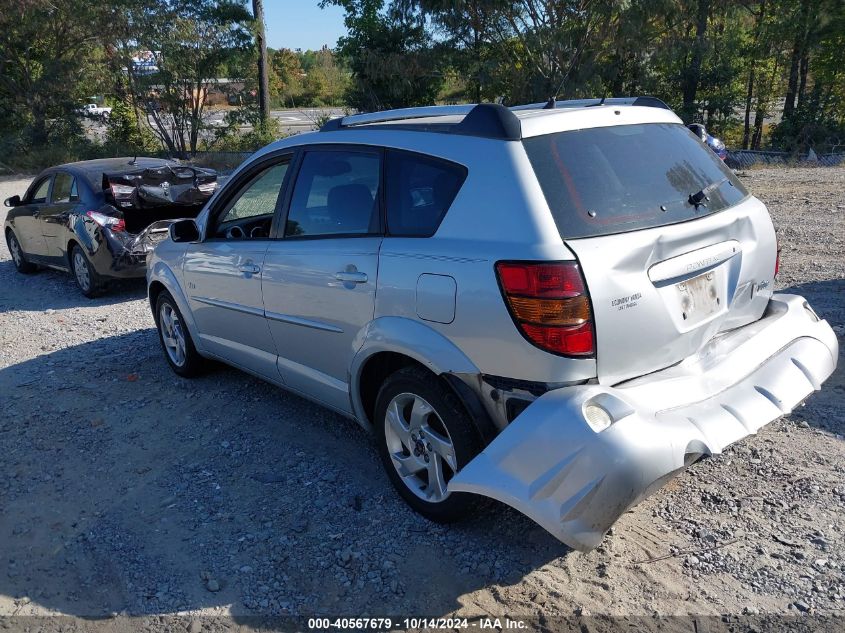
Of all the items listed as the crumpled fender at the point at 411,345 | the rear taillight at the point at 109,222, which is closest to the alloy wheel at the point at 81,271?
the rear taillight at the point at 109,222

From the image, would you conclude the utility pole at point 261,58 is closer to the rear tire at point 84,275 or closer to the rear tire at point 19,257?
the rear tire at point 19,257

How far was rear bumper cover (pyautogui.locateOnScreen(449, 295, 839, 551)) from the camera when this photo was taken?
272cm

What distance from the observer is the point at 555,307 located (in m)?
2.90

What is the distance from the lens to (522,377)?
302 centimetres

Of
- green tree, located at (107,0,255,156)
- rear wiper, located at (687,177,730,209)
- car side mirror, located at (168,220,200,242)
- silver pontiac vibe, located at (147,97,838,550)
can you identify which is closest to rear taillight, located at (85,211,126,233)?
car side mirror, located at (168,220,200,242)

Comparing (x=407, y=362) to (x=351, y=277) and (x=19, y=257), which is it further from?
(x=19, y=257)

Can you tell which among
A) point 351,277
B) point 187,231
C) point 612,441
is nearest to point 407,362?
point 351,277

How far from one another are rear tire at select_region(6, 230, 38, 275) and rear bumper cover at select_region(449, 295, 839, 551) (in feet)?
31.5

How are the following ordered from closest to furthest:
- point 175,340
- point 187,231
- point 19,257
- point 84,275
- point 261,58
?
1. point 187,231
2. point 175,340
3. point 84,275
4. point 19,257
5. point 261,58

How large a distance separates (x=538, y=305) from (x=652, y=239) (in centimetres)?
61

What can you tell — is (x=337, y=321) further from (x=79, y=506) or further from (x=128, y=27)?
(x=128, y=27)

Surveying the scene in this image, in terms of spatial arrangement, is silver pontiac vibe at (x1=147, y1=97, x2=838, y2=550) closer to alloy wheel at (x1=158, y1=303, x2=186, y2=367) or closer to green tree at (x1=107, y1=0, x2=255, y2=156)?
alloy wheel at (x1=158, y1=303, x2=186, y2=367)

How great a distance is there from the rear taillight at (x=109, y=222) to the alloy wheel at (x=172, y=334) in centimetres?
303

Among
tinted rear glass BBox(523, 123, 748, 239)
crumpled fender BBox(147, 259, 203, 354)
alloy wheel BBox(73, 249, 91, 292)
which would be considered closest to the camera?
tinted rear glass BBox(523, 123, 748, 239)
